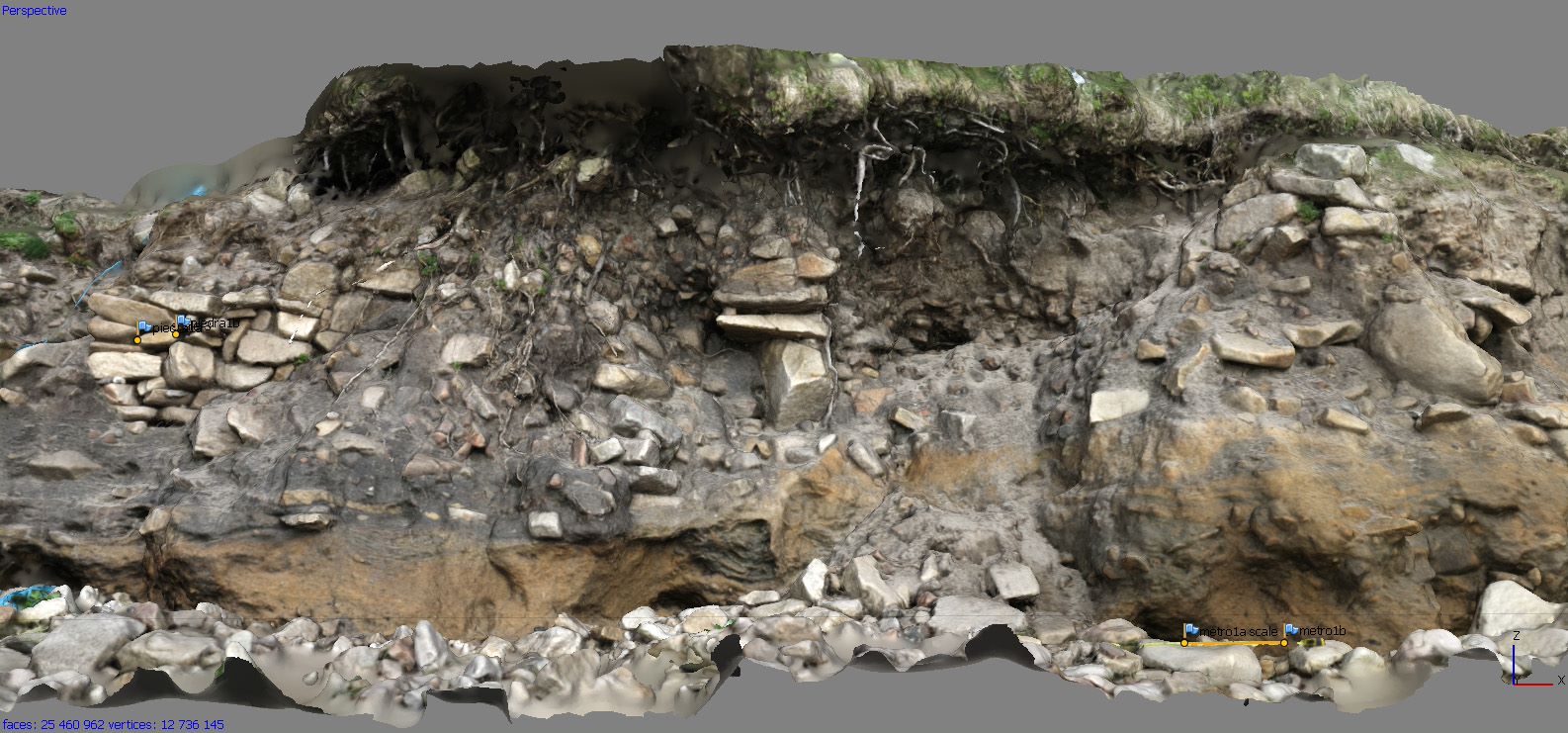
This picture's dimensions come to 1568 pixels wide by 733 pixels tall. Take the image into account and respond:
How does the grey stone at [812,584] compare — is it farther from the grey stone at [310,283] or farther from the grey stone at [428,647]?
the grey stone at [310,283]

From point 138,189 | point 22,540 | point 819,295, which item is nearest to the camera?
point 22,540

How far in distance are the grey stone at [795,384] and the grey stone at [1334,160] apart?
308 centimetres

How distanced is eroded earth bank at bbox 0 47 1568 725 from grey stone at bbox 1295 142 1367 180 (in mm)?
19

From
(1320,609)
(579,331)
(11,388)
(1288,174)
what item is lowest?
(1320,609)

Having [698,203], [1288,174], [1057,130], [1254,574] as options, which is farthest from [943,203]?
[1254,574]

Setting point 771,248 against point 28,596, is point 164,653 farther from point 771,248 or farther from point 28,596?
point 771,248

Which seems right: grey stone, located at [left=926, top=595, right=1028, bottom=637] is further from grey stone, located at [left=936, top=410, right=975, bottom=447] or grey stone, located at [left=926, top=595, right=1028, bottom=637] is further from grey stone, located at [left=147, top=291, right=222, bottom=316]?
grey stone, located at [left=147, top=291, right=222, bottom=316]

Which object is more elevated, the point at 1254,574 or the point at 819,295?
the point at 819,295

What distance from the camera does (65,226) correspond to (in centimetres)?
707

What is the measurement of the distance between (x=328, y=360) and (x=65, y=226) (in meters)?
2.04

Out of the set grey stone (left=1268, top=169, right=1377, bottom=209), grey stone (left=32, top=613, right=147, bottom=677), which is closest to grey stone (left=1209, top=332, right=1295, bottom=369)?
grey stone (left=1268, top=169, right=1377, bottom=209)

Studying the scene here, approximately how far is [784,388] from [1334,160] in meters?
3.45

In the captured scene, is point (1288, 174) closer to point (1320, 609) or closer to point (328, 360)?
point (1320, 609)

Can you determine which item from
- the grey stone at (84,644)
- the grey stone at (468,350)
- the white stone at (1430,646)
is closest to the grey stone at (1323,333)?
the white stone at (1430,646)
